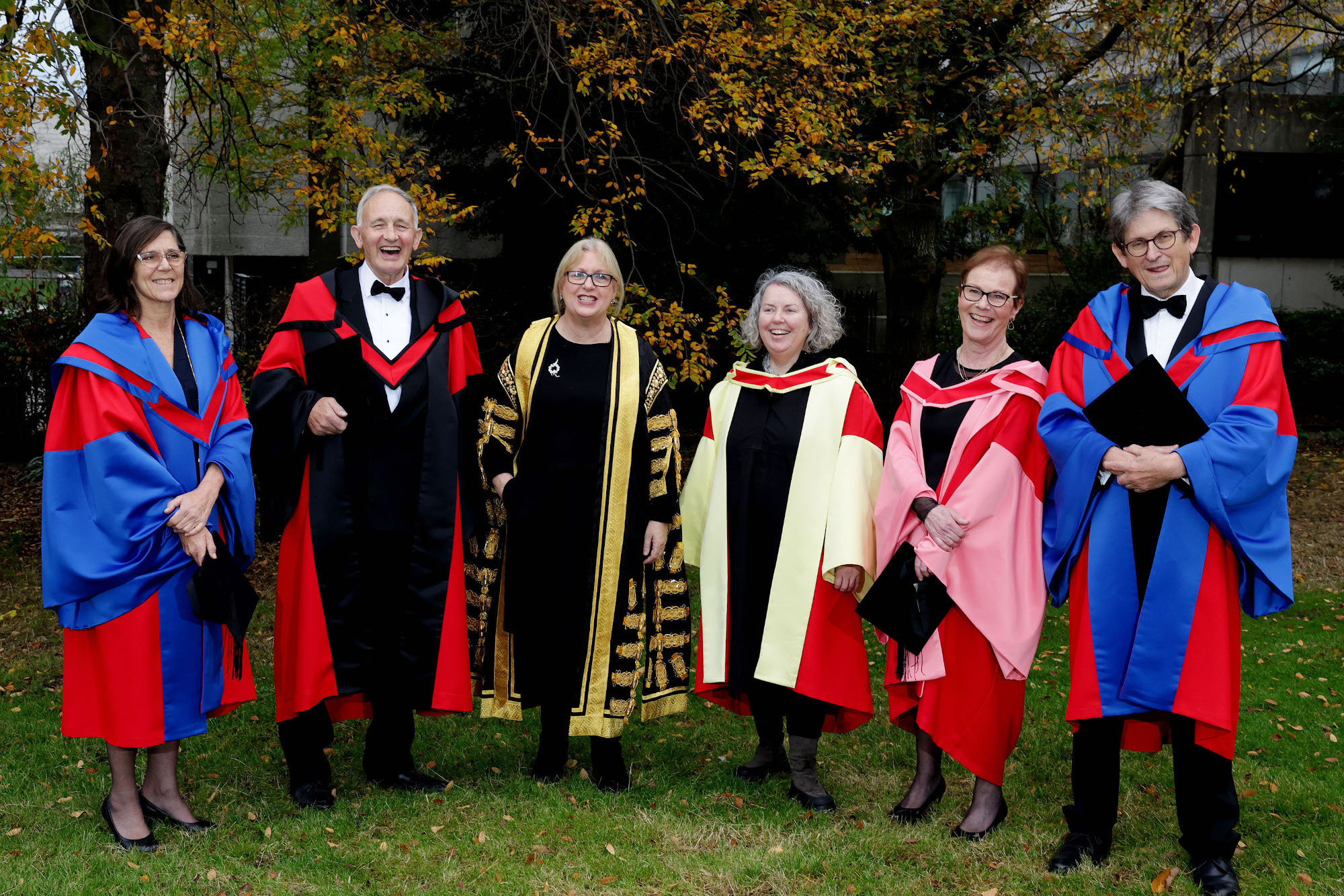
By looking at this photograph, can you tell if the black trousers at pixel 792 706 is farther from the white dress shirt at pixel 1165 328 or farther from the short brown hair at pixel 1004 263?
the short brown hair at pixel 1004 263

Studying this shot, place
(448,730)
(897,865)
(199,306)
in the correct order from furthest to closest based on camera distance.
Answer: (448,730) < (199,306) < (897,865)

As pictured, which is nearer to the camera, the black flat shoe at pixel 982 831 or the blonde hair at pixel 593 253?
the black flat shoe at pixel 982 831

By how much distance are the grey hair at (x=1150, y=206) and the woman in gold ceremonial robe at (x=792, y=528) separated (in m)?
1.06

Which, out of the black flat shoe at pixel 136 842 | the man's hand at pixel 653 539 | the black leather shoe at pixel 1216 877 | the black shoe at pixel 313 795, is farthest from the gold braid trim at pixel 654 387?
the black leather shoe at pixel 1216 877

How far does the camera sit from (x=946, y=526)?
375cm

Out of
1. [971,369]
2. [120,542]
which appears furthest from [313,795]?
[971,369]

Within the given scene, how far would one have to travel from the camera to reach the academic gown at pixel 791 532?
4082 mm

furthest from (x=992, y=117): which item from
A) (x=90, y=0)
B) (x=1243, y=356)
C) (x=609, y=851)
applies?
(x=609, y=851)

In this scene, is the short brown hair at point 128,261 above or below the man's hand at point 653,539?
above

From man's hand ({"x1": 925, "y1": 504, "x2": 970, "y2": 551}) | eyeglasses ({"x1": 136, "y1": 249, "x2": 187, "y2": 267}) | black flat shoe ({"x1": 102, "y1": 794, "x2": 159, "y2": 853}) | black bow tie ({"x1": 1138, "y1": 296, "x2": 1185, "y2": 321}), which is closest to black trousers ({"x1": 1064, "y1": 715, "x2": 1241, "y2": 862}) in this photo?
man's hand ({"x1": 925, "y1": 504, "x2": 970, "y2": 551})

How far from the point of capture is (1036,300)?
618 inches

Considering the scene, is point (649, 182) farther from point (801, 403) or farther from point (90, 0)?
point (801, 403)

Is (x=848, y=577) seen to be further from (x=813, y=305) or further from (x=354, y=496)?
(x=354, y=496)

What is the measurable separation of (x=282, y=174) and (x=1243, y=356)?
640 cm
